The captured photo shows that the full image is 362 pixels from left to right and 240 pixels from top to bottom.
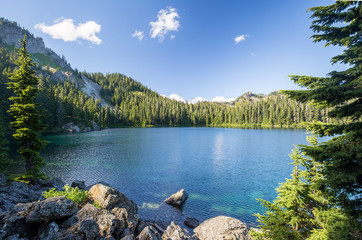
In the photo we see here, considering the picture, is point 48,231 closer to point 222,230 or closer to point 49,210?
point 49,210

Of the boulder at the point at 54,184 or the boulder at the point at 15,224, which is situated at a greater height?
the boulder at the point at 15,224

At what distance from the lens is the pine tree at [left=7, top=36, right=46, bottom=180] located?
62.7 ft

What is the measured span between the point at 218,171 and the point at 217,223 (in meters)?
18.8

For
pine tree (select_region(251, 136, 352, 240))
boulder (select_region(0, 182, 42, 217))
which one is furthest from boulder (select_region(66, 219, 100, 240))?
pine tree (select_region(251, 136, 352, 240))

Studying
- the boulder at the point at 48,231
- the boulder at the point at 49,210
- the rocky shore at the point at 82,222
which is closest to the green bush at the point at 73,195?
the rocky shore at the point at 82,222

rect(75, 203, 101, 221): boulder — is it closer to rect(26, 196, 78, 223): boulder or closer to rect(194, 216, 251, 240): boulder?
rect(26, 196, 78, 223): boulder

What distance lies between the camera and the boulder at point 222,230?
13.6 meters

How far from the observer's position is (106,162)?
3872 cm

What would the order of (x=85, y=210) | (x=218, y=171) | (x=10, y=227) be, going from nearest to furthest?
1. (x=10, y=227)
2. (x=85, y=210)
3. (x=218, y=171)

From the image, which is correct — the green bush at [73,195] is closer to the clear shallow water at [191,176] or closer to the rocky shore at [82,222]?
the rocky shore at [82,222]

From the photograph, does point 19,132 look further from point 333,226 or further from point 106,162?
point 333,226

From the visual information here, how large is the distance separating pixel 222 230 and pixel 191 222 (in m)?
4.14

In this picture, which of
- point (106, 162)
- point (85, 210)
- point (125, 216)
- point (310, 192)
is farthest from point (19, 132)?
point (310, 192)

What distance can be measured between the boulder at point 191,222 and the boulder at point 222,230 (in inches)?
67.9
